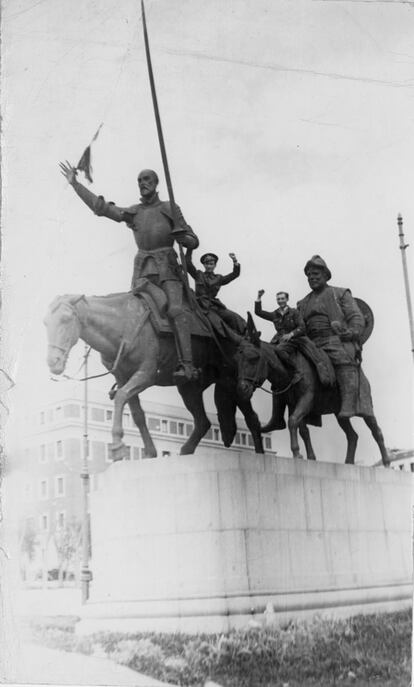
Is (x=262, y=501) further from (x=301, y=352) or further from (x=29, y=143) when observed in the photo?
(x=29, y=143)

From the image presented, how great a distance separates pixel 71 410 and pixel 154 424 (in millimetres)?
1384

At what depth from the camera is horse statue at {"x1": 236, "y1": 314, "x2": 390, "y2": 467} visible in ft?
41.9

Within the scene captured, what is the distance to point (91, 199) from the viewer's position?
12281 millimetres

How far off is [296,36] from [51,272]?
4232 millimetres

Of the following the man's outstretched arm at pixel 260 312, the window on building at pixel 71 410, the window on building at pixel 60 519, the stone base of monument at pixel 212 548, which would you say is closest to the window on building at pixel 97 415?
the window on building at pixel 71 410

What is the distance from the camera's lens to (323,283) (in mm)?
14172

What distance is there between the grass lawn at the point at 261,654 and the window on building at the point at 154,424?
3020mm

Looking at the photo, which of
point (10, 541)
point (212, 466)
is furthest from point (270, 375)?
point (10, 541)

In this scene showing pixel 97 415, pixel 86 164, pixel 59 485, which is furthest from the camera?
pixel 59 485

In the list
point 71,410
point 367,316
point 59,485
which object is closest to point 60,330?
point 71,410

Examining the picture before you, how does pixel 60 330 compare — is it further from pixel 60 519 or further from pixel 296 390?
pixel 60 519

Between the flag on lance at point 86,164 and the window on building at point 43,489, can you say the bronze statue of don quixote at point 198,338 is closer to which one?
the flag on lance at point 86,164

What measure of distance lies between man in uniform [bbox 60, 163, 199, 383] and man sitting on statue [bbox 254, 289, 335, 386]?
181 centimetres

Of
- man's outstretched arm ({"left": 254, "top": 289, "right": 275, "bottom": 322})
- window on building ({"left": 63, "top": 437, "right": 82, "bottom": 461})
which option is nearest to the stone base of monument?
man's outstretched arm ({"left": 254, "top": 289, "right": 275, "bottom": 322})
